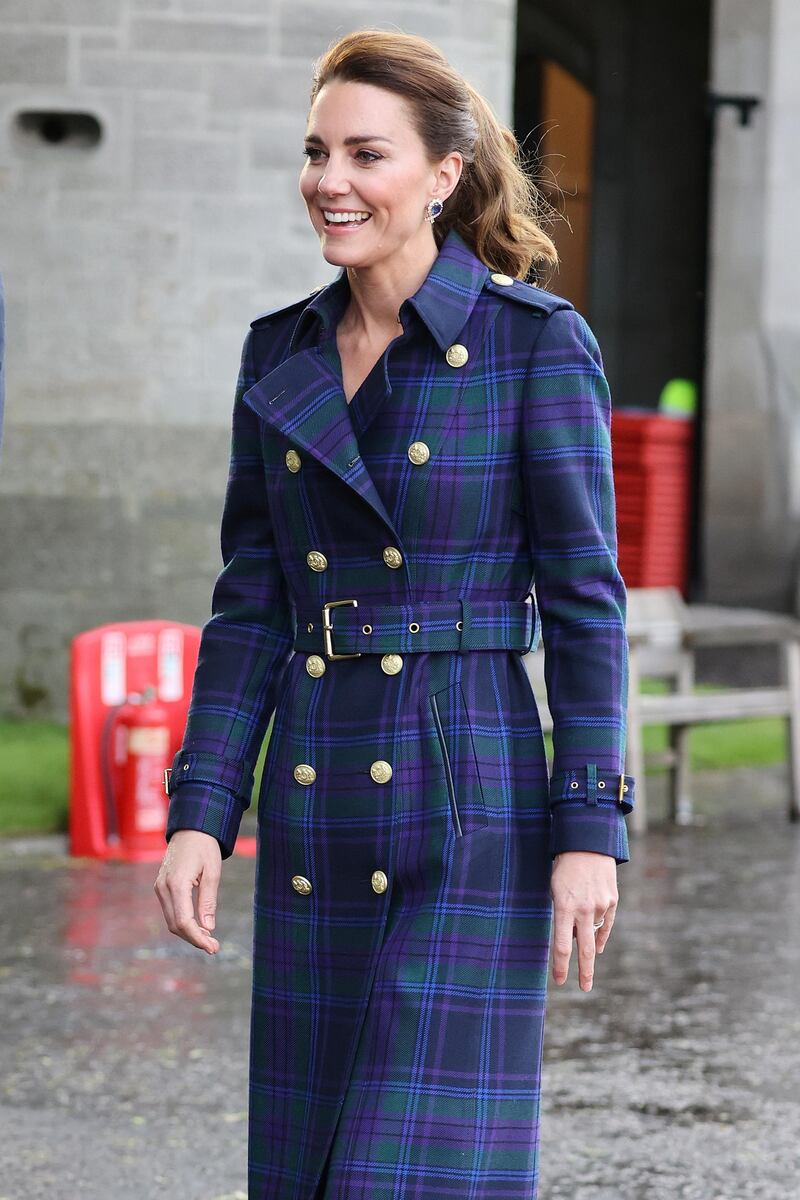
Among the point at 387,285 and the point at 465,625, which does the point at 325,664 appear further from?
the point at 387,285

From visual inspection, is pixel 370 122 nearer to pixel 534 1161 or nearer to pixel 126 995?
pixel 534 1161

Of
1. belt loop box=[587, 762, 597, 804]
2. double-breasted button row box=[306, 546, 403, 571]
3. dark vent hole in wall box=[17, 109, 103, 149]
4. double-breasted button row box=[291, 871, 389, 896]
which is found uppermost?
dark vent hole in wall box=[17, 109, 103, 149]

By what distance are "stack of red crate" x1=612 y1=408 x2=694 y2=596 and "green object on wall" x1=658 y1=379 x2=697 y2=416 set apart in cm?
58

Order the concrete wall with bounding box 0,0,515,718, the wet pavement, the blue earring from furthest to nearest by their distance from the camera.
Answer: the concrete wall with bounding box 0,0,515,718, the wet pavement, the blue earring

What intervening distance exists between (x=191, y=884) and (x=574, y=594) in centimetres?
64

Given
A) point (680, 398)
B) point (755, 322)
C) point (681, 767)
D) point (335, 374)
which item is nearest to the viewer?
point (335, 374)

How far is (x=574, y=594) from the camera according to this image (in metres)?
2.65

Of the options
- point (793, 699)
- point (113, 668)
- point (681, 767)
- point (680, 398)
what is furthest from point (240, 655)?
point (680, 398)

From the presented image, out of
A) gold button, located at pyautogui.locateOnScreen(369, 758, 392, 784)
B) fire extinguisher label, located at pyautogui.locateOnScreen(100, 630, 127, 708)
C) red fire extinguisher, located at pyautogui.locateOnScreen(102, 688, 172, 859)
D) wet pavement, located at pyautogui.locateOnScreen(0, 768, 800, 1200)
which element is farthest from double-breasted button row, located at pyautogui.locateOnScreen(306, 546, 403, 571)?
fire extinguisher label, located at pyautogui.locateOnScreen(100, 630, 127, 708)

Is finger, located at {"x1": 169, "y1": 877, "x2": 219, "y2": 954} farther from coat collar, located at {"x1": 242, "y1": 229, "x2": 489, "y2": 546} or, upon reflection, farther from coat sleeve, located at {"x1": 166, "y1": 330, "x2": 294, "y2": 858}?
coat collar, located at {"x1": 242, "y1": 229, "x2": 489, "y2": 546}

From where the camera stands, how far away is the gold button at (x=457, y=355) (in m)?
2.70

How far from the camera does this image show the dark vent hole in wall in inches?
384

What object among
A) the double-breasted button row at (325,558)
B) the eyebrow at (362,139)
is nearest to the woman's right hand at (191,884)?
the double-breasted button row at (325,558)

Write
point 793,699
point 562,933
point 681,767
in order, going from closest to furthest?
point 562,933 < point 681,767 < point 793,699
